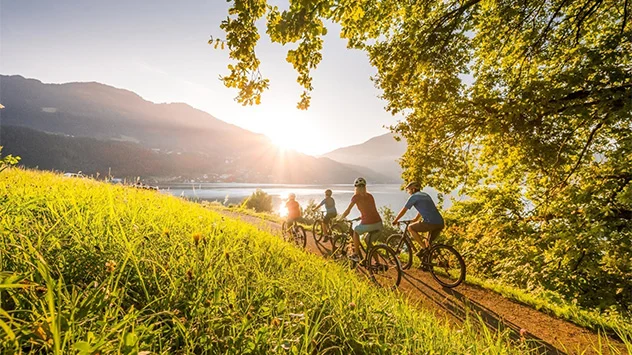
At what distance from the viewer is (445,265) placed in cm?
752

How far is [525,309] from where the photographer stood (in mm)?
6008

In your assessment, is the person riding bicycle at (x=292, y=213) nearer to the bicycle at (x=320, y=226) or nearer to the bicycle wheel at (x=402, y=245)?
the bicycle at (x=320, y=226)

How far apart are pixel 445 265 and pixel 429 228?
1.03 m

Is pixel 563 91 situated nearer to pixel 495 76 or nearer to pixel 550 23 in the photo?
pixel 495 76

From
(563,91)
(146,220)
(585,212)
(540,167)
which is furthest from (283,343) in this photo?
(540,167)

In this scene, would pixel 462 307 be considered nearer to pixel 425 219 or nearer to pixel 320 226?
pixel 425 219

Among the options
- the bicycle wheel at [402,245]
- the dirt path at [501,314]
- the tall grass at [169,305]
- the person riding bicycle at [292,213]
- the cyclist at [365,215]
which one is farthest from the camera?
the person riding bicycle at [292,213]

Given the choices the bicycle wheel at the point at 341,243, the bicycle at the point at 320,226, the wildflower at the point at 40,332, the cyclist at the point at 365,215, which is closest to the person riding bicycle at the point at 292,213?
the bicycle at the point at 320,226

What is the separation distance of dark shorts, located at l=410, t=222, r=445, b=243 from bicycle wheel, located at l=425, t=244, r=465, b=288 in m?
0.33

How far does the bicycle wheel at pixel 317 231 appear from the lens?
1223 centimetres

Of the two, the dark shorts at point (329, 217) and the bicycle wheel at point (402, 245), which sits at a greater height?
the dark shorts at point (329, 217)

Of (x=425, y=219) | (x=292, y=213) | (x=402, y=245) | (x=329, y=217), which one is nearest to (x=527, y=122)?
(x=425, y=219)

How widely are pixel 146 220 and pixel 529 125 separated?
890cm

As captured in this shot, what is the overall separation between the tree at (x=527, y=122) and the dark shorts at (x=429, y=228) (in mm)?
2565
